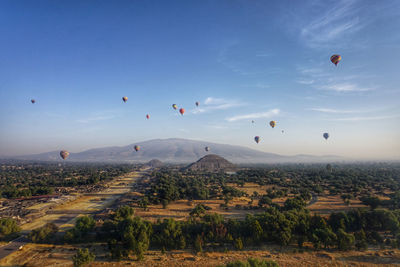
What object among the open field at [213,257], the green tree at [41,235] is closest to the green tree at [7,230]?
the green tree at [41,235]

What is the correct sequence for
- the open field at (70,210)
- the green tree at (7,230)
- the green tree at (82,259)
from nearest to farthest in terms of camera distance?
1. the green tree at (82,259)
2. the green tree at (7,230)
3. the open field at (70,210)

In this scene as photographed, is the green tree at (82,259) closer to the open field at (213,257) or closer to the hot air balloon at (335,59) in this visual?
the open field at (213,257)

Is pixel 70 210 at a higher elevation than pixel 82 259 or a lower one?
lower

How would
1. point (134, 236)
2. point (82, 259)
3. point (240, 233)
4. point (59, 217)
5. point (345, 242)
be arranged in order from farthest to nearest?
1. point (59, 217)
2. point (240, 233)
3. point (345, 242)
4. point (134, 236)
5. point (82, 259)

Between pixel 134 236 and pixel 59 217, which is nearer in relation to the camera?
pixel 134 236

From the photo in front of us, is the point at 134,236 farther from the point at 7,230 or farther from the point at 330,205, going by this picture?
the point at 330,205

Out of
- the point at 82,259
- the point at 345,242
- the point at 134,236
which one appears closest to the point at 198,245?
the point at 134,236

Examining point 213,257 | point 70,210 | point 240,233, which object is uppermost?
point 240,233

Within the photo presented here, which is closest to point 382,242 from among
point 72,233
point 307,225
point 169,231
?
point 307,225
